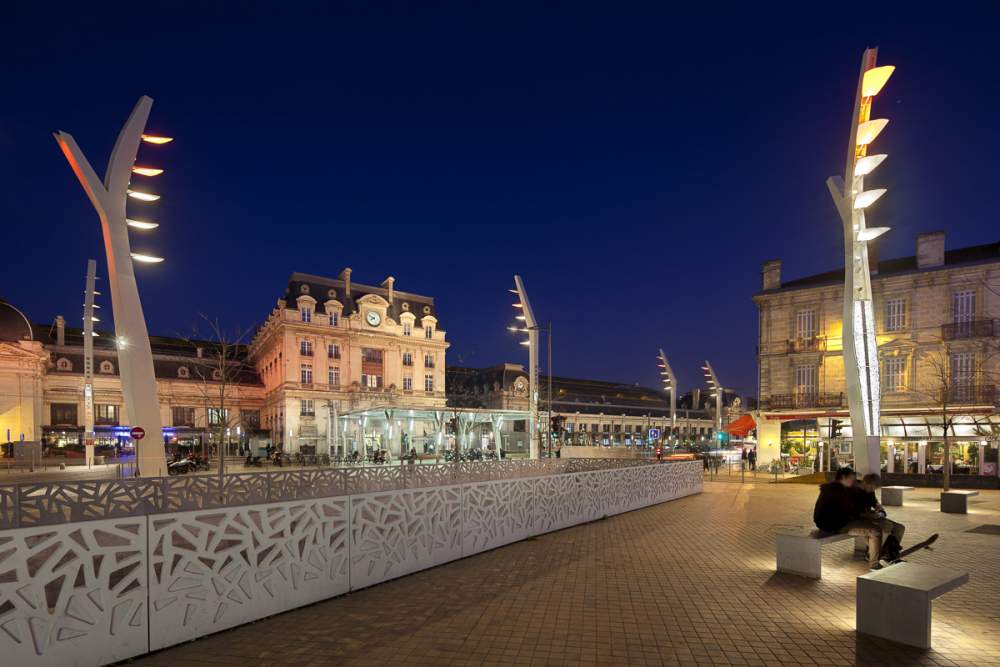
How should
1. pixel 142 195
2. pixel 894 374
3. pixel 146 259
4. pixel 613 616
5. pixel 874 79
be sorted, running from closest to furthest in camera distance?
pixel 613 616, pixel 142 195, pixel 146 259, pixel 874 79, pixel 894 374

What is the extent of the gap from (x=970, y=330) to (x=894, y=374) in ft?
12.5

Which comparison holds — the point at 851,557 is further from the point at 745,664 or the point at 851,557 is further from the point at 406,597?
the point at 406,597

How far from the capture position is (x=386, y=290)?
223ft

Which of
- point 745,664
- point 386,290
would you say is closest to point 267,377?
point 386,290

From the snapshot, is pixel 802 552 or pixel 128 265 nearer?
pixel 802 552

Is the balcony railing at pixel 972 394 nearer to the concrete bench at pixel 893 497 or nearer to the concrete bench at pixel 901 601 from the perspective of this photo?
the concrete bench at pixel 893 497

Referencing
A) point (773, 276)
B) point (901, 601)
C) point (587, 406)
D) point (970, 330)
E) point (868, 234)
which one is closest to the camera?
point (901, 601)

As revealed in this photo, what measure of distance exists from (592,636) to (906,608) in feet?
10.1

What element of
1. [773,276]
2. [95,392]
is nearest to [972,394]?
[773,276]

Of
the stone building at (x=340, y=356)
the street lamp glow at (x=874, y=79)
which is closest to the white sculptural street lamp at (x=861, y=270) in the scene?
the street lamp glow at (x=874, y=79)

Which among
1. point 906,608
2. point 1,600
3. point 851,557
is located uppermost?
point 1,600

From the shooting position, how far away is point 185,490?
1223cm

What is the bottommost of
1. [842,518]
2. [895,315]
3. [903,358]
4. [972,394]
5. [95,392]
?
[842,518]

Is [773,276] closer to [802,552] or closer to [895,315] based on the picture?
[895,315]
